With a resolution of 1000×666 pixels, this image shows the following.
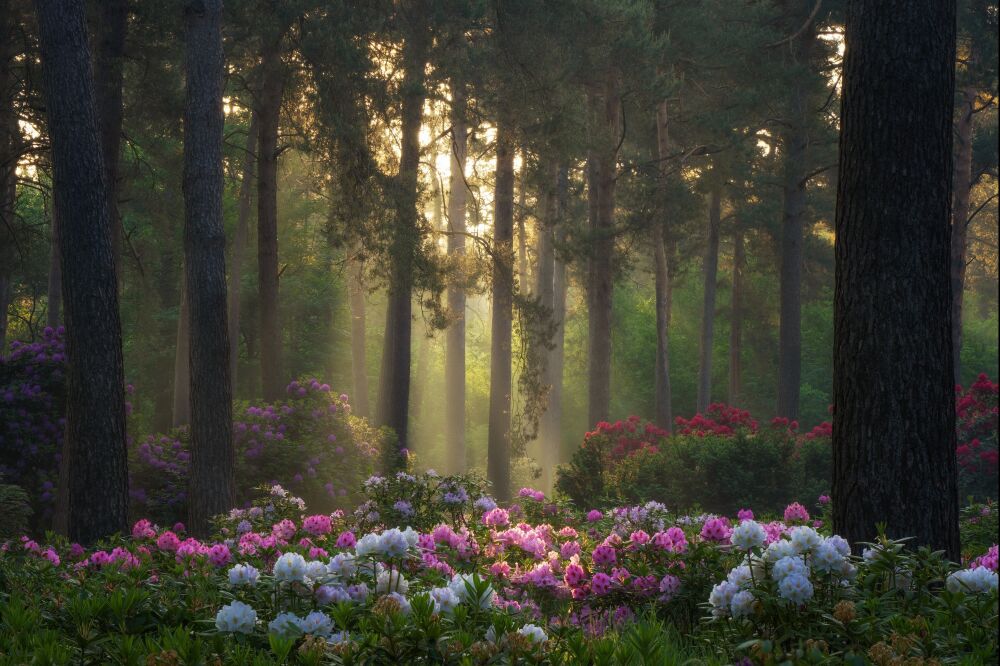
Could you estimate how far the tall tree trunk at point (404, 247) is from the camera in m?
15.5

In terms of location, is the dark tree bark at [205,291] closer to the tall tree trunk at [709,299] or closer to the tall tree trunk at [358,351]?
the tall tree trunk at [709,299]

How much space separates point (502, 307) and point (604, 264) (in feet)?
7.79

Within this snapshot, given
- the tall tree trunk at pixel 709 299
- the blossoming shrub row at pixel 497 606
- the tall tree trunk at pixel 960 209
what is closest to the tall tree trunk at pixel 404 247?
the tall tree trunk at pixel 709 299

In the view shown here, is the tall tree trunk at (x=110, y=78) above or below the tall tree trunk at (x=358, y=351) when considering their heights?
above

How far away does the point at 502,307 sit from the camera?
63.9 ft

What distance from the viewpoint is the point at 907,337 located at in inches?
199

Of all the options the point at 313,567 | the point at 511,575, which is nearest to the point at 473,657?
the point at 313,567

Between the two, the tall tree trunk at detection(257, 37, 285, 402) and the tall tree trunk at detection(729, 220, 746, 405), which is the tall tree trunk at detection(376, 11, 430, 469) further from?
the tall tree trunk at detection(729, 220, 746, 405)

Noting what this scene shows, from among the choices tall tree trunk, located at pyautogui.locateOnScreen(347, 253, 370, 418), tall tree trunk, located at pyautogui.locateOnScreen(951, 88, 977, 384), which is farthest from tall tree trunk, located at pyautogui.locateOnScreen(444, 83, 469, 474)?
tall tree trunk, located at pyautogui.locateOnScreen(951, 88, 977, 384)

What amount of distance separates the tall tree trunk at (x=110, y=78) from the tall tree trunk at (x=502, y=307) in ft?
23.6

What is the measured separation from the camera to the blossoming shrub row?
10.4ft

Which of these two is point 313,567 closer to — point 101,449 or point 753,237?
point 101,449

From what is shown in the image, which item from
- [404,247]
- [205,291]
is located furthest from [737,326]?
[205,291]

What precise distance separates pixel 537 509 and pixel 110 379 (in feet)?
13.3
